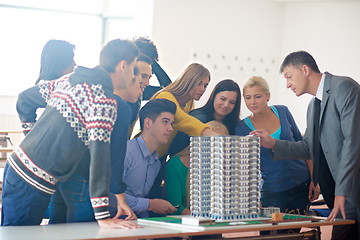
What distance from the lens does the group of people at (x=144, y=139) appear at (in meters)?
2.66

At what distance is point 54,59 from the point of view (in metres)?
3.53

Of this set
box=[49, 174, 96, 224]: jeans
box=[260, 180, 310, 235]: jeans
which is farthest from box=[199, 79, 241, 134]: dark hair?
box=[49, 174, 96, 224]: jeans

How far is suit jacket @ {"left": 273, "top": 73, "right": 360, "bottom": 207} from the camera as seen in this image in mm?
3271

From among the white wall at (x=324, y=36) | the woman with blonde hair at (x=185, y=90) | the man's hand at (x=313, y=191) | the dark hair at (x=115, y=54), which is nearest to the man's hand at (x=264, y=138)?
the woman with blonde hair at (x=185, y=90)

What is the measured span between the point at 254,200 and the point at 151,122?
826 mm

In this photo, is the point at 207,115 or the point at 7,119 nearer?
the point at 207,115

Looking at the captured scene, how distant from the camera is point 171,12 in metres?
7.26

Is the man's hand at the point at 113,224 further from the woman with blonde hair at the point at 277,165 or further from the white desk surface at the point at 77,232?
the woman with blonde hair at the point at 277,165

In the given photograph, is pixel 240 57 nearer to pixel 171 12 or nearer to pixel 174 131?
pixel 171 12

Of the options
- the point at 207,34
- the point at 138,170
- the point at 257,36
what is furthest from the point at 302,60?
the point at 257,36

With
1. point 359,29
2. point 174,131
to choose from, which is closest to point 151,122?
point 174,131

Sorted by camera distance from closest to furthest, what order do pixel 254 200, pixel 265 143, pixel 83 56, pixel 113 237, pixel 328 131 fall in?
pixel 113 237 < pixel 254 200 < pixel 328 131 < pixel 265 143 < pixel 83 56

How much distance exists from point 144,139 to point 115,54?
2.54ft

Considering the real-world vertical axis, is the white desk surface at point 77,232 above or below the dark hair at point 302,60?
below
